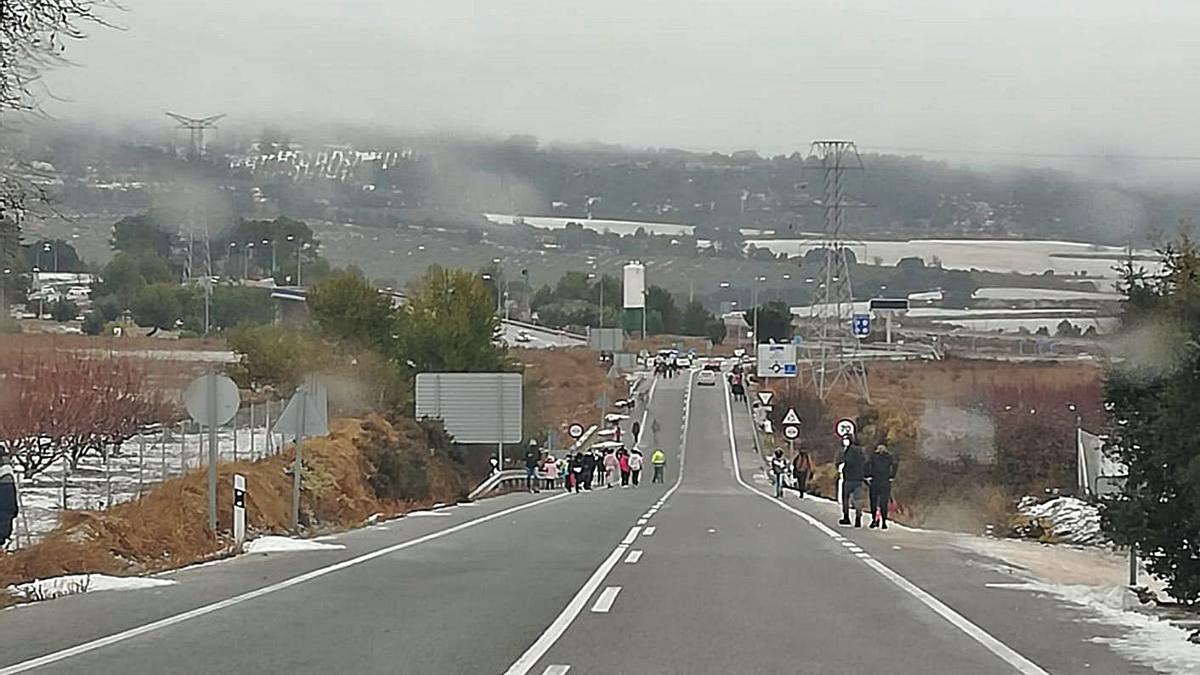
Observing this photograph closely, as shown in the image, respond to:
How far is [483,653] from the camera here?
12.0 metres

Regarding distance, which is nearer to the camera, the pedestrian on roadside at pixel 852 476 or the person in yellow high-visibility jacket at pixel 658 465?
the pedestrian on roadside at pixel 852 476

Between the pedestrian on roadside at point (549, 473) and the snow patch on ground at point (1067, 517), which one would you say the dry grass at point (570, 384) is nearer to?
the pedestrian on roadside at point (549, 473)

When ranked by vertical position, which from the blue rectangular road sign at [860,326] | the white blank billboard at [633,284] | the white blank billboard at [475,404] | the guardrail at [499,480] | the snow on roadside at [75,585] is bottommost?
the guardrail at [499,480]

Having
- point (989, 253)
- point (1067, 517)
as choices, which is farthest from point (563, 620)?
point (989, 253)

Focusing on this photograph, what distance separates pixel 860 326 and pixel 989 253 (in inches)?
545

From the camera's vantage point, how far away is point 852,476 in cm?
3167

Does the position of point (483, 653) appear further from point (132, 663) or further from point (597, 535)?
point (597, 535)

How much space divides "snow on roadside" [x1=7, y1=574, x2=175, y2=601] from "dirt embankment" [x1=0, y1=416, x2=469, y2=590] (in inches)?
30.3

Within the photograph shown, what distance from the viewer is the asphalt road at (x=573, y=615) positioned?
11.6 metres

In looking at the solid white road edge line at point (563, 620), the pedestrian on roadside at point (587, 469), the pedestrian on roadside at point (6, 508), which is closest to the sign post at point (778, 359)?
the pedestrian on roadside at point (587, 469)

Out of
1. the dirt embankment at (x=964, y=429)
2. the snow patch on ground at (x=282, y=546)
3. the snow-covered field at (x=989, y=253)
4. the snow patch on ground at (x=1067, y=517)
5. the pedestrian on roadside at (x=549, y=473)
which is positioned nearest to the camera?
the snow patch on ground at (x=282, y=546)

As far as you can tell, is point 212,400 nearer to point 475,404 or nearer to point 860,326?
point 475,404

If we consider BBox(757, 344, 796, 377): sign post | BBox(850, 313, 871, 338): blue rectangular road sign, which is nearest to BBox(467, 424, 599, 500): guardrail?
BBox(850, 313, 871, 338): blue rectangular road sign

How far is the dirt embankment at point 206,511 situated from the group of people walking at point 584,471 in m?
10.8
